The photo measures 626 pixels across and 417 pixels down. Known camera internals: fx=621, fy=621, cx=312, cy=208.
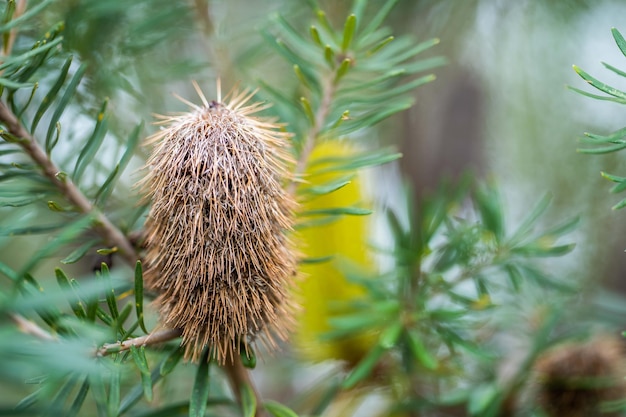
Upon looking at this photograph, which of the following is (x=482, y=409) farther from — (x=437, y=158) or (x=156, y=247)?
(x=437, y=158)

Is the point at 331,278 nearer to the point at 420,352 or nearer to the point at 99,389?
the point at 420,352

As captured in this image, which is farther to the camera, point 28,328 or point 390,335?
point 390,335

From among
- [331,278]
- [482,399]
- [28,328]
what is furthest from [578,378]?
[28,328]

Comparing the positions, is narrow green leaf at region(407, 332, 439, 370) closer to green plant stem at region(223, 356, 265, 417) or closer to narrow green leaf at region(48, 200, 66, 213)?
green plant stem at region(223, 356, 265, 417)

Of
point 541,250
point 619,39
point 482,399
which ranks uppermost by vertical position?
point 619,39

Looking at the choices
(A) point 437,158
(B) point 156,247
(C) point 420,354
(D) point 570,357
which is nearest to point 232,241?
(B) point 156,247

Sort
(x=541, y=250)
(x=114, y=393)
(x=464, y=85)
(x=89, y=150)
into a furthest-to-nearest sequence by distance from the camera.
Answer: (x=464, y=85)
(x=541, y=250)
(x=89, y=150)
(x=114, y=393)

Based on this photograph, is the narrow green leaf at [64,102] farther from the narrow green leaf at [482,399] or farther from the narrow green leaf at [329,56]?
the narrow green leaf at [482,399]
